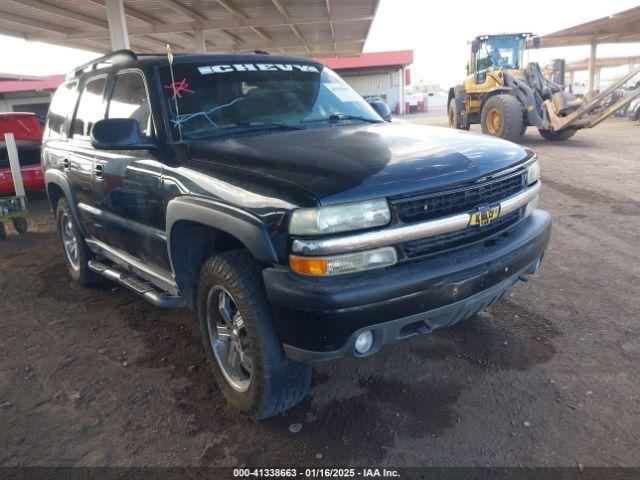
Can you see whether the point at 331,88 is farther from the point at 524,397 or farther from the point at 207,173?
the point at 524,397

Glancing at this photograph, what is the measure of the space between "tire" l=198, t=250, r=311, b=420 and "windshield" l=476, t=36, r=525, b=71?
14.0 meters

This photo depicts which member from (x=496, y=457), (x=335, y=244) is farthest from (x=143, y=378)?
(x=496, y=457)

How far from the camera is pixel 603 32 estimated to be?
1011 inches

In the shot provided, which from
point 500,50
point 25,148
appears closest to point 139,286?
point 25,148

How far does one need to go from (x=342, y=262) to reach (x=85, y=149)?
286 cm

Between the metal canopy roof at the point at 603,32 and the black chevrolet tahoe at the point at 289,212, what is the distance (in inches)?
856

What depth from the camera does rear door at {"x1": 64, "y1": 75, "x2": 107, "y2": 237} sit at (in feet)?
12.9

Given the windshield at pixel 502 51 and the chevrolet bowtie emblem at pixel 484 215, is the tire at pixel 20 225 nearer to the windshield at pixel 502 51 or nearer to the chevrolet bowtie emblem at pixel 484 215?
the chevrolet bowtie emblem at pixel 484 215

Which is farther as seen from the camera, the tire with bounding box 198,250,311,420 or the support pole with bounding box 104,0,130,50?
the support pole with bounding box 104,0,130,50

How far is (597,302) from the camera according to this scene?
373cm

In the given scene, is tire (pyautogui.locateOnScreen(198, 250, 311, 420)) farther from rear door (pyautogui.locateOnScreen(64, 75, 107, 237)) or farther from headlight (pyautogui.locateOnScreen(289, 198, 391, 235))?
rear door (pyautogui.locateOnScreen(64, 75, 107, 237))

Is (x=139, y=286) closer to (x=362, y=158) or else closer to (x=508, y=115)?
(x=362, y=158)

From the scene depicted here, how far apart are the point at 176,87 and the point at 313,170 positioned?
1.42m

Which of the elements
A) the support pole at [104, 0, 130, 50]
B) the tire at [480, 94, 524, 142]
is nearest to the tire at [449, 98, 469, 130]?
the tire at [480, 94, 524, 142]
